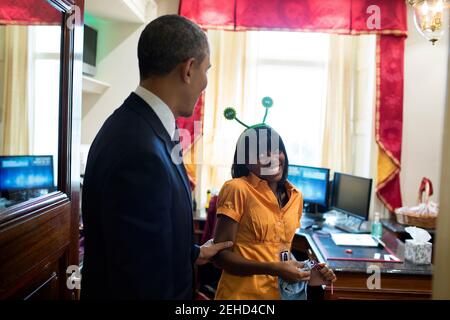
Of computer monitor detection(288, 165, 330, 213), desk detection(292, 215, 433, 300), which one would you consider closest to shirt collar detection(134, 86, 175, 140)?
desk detection(292, 215, 433, 300)

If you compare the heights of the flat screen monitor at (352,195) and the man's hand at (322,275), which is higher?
the flat screen monitor at (352,195)

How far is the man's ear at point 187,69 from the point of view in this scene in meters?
0.72

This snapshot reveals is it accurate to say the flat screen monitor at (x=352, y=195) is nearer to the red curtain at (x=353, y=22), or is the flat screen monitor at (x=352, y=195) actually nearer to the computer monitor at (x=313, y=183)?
the computer monitor at (x=313, y=183)

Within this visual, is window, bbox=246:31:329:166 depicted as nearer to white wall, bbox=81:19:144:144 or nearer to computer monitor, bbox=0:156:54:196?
white wall, bbox=81:19:144:144

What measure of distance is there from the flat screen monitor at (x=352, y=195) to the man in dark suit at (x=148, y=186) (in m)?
1.70

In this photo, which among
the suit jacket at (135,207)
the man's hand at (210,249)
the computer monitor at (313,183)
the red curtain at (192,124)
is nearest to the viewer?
the suit jacket at (135,207)

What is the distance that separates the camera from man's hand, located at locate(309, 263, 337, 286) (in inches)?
45.3

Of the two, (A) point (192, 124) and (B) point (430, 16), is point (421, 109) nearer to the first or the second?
(B) point (430, 16)

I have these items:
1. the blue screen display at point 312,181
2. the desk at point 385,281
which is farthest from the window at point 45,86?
the blue screen display at point 312,181

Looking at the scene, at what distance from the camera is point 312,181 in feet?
8.66

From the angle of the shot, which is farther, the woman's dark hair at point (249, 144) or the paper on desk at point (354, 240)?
the paper on desk at point (354, 240)

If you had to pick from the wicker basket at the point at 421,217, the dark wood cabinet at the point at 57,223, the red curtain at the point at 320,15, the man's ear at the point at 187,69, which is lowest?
the wicker basket at the point at 421,217

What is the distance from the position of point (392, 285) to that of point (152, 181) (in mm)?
1450

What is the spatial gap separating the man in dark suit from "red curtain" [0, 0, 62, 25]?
27 cm
